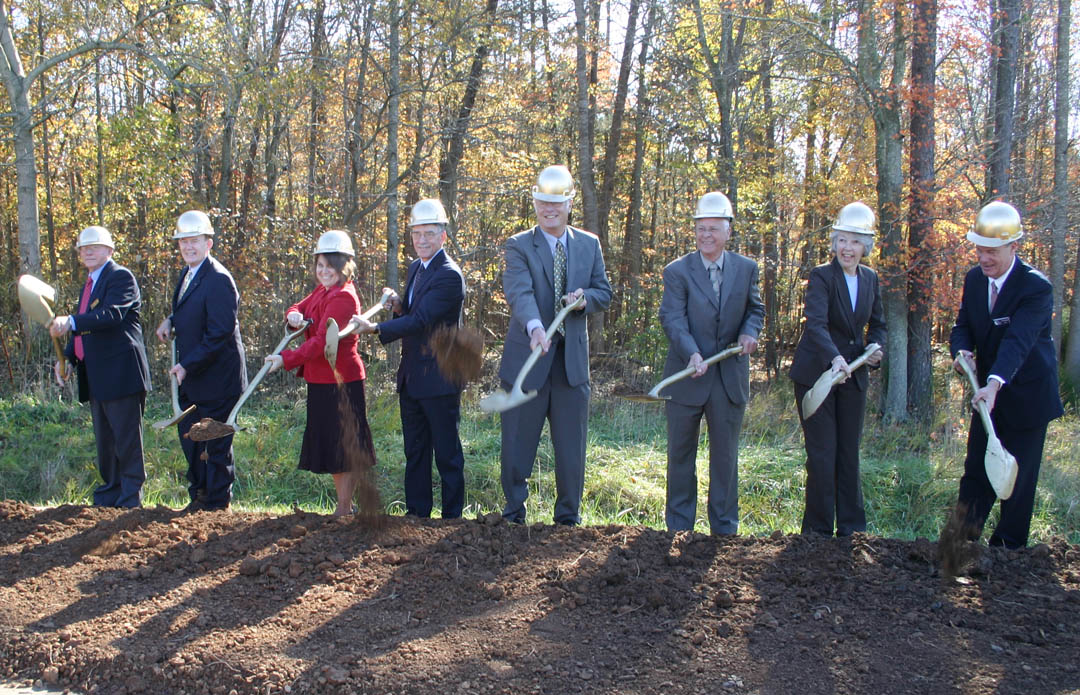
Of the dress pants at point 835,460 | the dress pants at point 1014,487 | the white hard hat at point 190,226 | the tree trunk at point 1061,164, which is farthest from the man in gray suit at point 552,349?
the tree trunk at point 1061,164

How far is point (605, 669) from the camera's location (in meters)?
2.90

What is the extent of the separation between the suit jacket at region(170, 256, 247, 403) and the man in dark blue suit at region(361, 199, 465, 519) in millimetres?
1006

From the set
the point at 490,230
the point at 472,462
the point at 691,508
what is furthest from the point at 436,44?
the point at 691,508

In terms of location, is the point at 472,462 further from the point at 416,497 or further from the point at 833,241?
the point at 833,241

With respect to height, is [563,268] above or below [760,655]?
above

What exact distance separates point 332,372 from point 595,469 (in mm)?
2831

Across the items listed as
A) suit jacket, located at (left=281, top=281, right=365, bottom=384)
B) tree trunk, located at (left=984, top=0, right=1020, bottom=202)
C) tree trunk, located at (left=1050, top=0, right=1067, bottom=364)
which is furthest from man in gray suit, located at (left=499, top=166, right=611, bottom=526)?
tree trunk, located at (left=1050, top=0, right=1067, bottom=364)

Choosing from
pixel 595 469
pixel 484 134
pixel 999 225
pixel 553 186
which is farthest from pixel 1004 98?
pixel 553 186

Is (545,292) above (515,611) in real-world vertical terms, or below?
above

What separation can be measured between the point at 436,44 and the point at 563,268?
23.1ft

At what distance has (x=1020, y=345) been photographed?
4109 millimetres

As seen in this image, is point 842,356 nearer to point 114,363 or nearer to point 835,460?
point 835,460

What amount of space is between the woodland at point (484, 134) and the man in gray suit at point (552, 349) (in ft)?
17.8

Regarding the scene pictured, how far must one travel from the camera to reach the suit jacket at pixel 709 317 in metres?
4.50
